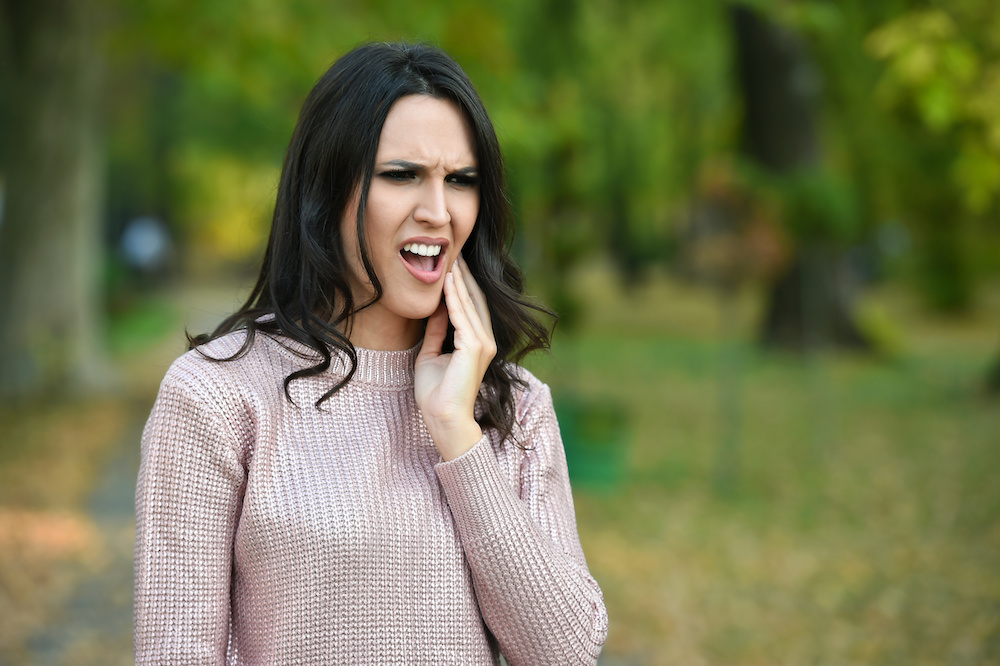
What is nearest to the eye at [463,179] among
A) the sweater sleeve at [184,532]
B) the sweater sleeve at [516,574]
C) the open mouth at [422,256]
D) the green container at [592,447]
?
the open mouth at [422,256]

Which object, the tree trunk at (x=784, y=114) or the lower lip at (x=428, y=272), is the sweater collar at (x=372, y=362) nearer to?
the lower lip at (x=428, y=272)

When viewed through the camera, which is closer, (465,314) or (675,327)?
(465,314)

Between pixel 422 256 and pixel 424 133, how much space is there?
250mm

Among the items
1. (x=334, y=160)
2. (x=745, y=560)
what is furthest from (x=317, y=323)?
(x=745, y=560)

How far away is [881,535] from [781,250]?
4905 mm

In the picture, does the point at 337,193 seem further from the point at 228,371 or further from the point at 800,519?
the point at 800,519

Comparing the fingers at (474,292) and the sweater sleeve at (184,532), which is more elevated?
the fingers at (474,292)

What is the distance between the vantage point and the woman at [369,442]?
1.90 metres

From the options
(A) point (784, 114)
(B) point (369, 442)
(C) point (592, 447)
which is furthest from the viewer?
(A) point (784, 114)

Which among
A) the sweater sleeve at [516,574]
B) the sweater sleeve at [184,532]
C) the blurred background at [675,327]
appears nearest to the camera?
the sweater sleeve at [184,532]

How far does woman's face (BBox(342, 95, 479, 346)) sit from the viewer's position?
2.06m

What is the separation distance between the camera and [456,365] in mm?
2115

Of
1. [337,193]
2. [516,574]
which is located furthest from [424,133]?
[516,574]

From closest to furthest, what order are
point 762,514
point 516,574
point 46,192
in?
point 516,574
point 762,514
point 46,192
